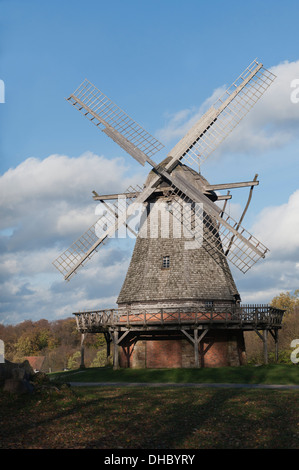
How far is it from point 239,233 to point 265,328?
662cm

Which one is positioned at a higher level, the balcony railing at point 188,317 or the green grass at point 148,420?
the balcony railing at point 188,317

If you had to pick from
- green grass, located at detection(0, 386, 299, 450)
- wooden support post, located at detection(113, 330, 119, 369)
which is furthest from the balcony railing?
green grass, located at detection(0, 386, 299, 450)

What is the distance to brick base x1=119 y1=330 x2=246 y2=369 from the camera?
99.1 feet

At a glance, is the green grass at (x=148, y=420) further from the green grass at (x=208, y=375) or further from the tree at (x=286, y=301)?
the tree at (x=286, y=301)

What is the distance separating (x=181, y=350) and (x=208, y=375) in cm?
362

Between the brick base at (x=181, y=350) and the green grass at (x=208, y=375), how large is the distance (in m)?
1.42

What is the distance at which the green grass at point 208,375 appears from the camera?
25.8 metres

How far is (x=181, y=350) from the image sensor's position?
3027 centimetres

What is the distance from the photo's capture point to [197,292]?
30125mm

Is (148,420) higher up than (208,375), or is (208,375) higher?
(208,375)

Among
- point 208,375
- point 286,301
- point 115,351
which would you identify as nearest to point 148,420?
point 208,375

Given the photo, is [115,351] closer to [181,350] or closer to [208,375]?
[181,350]

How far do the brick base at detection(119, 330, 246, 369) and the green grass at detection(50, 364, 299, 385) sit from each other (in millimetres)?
1419

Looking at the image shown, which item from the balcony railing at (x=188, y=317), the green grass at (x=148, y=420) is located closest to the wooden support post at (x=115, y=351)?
the balcony railing at (x=188, y=317)
